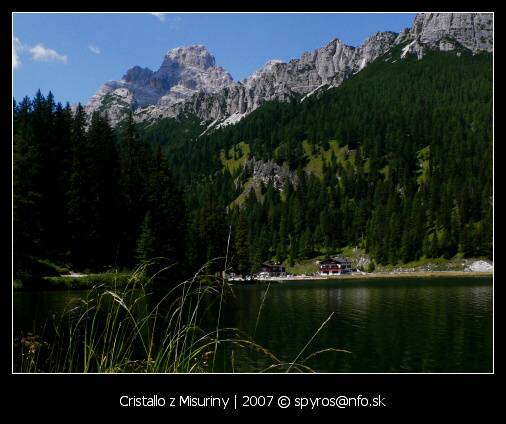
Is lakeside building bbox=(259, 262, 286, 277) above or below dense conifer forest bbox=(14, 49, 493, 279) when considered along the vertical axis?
below

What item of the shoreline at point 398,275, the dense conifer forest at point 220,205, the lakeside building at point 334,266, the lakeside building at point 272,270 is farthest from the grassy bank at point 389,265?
the lakeside building at point 272,270

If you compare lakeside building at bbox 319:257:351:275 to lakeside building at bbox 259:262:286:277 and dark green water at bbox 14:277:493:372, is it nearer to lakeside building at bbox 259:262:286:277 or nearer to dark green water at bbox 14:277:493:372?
lakeside building at bbox 259:262:286:277

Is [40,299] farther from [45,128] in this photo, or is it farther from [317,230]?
[317,230]

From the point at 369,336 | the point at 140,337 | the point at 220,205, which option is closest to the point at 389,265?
the point at 220,205

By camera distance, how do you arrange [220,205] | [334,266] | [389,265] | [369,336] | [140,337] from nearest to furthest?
[140,337]
[369,336]
[220,205]
[389,265]
[334,266]

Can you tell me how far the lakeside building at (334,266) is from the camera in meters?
148

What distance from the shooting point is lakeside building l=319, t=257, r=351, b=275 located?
14750 centimetres

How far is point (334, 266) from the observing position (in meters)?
149

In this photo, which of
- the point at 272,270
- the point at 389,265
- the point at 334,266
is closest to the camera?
the point at 389,265

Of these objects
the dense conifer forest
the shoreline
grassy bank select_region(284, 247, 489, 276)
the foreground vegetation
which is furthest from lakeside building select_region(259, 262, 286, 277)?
the foreground vegetation

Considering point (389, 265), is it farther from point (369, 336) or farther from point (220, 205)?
point (369, 336)

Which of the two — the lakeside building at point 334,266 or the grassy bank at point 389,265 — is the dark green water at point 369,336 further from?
the lakeside building at point 334,266

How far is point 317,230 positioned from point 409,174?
43330 mm
